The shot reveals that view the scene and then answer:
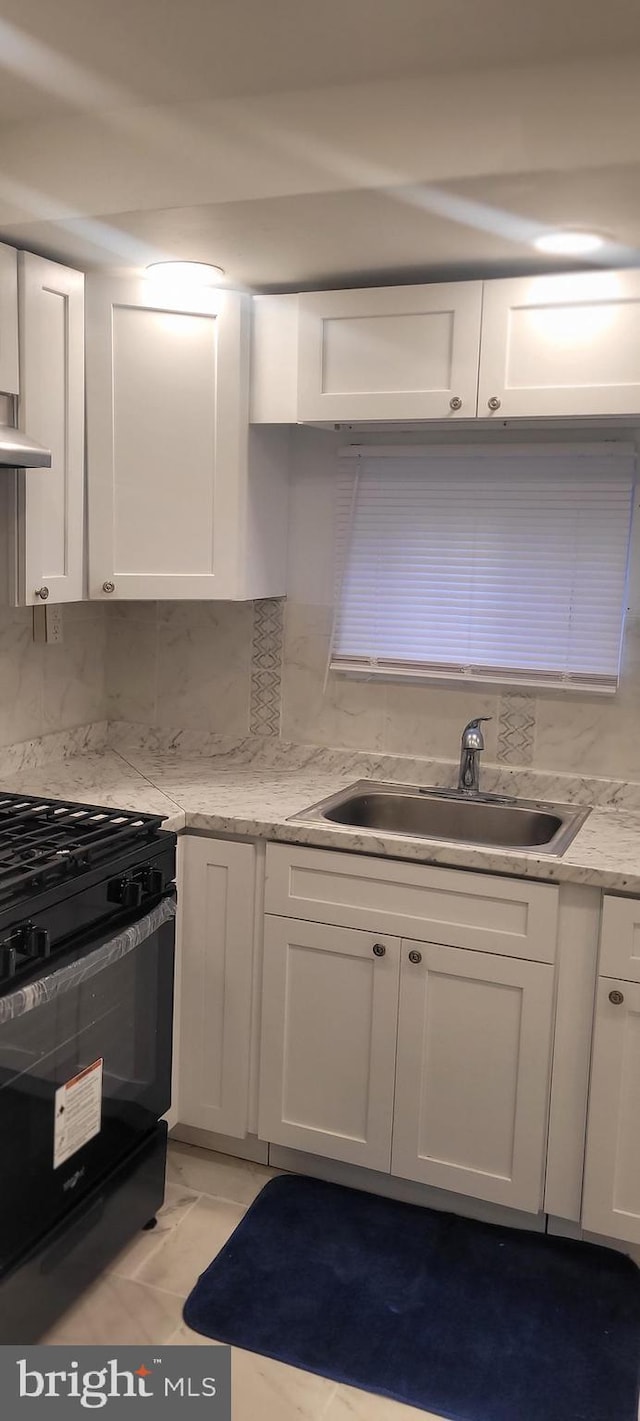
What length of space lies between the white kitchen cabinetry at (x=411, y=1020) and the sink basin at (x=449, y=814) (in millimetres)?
254

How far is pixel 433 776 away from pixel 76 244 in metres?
1.52

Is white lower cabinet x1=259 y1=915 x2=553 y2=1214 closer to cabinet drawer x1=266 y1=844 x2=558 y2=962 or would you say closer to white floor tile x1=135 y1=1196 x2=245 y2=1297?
cabinet drawer x1=266 y1=844 x2=558 y2=962

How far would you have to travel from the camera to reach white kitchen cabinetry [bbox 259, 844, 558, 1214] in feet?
7.45

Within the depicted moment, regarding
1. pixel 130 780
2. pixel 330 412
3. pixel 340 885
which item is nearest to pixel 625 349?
pixel 330 412

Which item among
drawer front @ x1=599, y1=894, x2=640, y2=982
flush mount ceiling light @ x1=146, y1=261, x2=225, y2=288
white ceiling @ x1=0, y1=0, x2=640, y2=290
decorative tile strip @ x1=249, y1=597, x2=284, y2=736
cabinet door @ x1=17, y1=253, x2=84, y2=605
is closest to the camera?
white ceiling @ x1=0, y1=0, x2=640, y2=290

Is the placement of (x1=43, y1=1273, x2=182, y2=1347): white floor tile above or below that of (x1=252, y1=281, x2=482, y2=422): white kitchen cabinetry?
below

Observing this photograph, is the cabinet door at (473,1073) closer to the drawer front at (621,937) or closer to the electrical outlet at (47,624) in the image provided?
the drawer front at (621,937)

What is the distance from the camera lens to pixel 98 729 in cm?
319

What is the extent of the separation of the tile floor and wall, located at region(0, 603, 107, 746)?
114 cm

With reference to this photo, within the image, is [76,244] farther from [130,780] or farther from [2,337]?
[130,780]

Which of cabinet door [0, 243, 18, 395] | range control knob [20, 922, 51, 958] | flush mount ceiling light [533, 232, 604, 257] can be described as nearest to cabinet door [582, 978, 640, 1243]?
range control knob [20, 922, 51, 958]

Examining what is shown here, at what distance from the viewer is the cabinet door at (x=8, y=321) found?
227cm

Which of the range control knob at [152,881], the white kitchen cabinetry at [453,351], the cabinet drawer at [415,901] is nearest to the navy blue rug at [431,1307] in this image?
the cabinet drawer at [415,901]

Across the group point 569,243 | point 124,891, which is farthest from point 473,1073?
point 569,243
